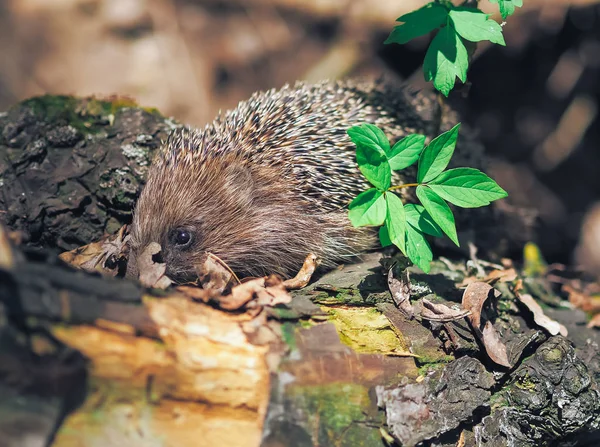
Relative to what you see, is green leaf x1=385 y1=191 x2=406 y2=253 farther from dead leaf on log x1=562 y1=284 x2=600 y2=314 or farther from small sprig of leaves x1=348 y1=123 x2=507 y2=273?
dead leaf on log x1=562 y1=284 x2=600 y2=314

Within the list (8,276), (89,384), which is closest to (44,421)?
(89,384)

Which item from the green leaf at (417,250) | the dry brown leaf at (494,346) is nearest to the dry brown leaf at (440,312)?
the dry brown leaf at (494,346)

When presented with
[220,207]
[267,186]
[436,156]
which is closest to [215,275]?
[220,207]

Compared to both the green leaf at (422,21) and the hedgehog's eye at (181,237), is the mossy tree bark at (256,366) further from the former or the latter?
the green leaf at (422,21)

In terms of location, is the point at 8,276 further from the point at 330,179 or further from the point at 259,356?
the point at 330,179

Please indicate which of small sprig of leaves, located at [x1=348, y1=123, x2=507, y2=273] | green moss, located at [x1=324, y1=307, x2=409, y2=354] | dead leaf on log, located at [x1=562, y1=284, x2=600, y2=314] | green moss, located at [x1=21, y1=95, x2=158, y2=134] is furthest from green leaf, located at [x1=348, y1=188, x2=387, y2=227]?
dead leaf on log, located at [x1=562, y1=284, x2=600, y2=314]

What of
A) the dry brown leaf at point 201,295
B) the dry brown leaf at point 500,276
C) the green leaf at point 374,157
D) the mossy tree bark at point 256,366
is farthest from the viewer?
the dry brown leaf at point 500,276

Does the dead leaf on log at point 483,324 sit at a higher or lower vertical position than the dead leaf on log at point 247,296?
lower
